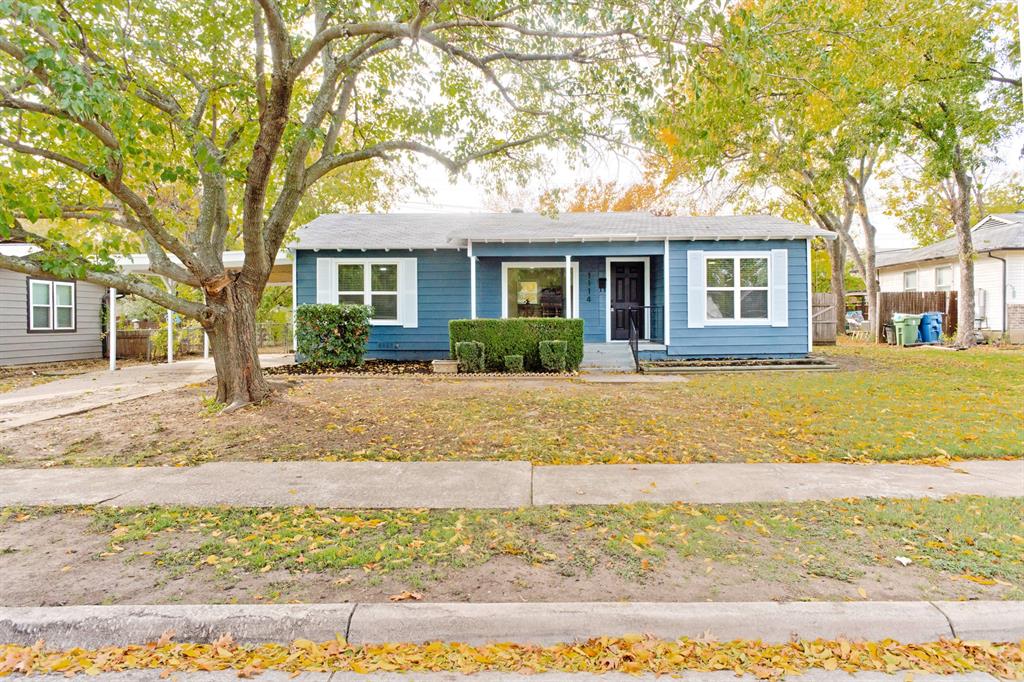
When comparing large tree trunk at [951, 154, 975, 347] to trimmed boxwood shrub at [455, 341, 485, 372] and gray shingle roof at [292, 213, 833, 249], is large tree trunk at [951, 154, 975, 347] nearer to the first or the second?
gray shingle roof at [292, 213, 833, 249]

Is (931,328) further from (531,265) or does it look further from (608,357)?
(531,265)

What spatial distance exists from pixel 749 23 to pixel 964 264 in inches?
698

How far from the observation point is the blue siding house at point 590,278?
45.9ft

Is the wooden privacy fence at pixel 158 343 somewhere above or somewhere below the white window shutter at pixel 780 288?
below

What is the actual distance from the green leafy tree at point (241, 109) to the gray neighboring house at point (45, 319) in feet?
26.8

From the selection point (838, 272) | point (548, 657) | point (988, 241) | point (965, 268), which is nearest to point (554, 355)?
point (548, 657)

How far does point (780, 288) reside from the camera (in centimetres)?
1399

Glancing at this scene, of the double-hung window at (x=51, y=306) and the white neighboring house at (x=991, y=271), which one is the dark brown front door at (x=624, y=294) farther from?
the double-hung window at (x=51, y=306)

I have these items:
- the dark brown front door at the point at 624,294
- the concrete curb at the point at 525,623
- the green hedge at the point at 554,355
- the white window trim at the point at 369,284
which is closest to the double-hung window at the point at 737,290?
the dark brown front door at the point at 624,294

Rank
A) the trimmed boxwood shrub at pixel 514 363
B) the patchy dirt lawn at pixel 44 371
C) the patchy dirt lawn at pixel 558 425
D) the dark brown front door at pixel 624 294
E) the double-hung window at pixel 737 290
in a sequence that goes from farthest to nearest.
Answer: the dark brown front door at pixel 624 294 → the double-hung window at pixel 737 290 → the trimmed boxwood shrub at pixel 514 363 → the patchy dirt lawn at pixel 44 371 → the patchy dirt lawn at pixel 558 425

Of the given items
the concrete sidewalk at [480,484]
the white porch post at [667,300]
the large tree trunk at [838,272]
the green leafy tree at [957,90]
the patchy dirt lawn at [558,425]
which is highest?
the green leafy tree at [957,90]

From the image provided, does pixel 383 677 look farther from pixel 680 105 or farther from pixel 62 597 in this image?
pixel 680 105

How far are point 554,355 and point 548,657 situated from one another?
9.71 metres

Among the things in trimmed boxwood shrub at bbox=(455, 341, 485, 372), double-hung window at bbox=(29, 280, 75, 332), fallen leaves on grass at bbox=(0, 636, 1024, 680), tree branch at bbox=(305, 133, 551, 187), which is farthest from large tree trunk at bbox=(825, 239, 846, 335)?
double-hung window at bbox=(29, 280, 75, 332)
